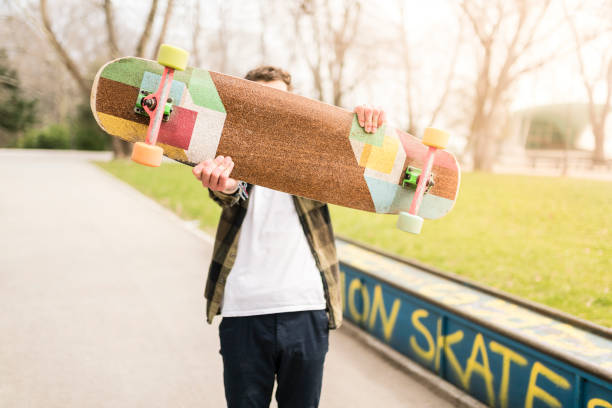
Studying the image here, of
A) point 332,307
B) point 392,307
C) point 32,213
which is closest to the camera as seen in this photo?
point 332,307

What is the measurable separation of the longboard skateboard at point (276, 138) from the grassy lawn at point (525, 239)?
2.38 meters

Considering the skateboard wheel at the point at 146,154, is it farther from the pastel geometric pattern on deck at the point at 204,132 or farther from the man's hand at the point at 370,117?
the man's hand at the point at 370,117

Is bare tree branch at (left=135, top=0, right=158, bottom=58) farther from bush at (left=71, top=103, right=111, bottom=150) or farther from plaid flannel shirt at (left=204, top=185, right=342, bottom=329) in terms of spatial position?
plaid flannel shirt at (left=204, top=185, right=342, bottom=329)

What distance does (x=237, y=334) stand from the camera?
4.93ft

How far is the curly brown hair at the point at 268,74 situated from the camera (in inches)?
69.8

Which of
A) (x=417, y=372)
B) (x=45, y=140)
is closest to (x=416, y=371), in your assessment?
(x=417, y=372)

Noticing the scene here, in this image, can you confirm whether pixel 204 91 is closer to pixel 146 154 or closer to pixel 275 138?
pixel 275 138

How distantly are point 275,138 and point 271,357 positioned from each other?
0.86m

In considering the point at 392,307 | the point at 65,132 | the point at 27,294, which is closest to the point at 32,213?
the point at 27,294

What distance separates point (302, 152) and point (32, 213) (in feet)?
27.2

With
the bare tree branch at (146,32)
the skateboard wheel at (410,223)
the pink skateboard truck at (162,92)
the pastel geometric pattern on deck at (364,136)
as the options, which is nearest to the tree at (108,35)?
the bare tree branch at (146,32)

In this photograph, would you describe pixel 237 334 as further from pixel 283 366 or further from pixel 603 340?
pixel 603 340

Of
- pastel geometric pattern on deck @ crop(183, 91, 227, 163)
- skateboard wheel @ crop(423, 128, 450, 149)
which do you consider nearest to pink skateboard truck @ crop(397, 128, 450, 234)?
skateboard wheel @ crop(423, 128, 450, 149)

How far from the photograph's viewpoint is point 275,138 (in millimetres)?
1831
